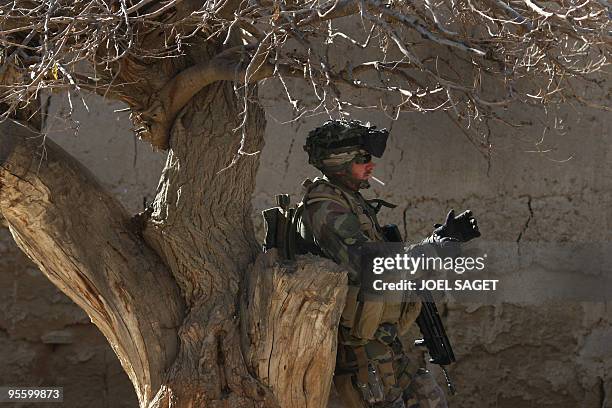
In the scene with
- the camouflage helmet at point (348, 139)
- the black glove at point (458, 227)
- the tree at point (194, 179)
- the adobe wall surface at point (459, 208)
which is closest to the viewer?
the tree at point (194, 179)

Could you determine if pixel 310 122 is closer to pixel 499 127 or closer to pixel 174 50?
pixel 499 127

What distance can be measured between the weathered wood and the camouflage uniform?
0.20 metres

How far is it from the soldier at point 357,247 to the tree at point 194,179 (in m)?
0.21

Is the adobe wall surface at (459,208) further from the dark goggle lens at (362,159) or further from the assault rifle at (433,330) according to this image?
the dark goggle lens at (362,159)

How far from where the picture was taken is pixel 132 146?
25.0 ft

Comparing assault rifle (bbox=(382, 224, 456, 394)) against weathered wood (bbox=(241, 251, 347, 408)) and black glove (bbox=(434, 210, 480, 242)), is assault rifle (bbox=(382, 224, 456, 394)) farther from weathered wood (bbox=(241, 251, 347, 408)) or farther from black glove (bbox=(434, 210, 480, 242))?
weathered wood (bbox=(241, 251, 347, 408))

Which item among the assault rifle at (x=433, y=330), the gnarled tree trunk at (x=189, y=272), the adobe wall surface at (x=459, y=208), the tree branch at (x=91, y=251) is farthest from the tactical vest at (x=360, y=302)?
the adobe wall surface at (x=459, y=208)

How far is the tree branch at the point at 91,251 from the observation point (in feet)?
16.6

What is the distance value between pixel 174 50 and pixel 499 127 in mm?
3067

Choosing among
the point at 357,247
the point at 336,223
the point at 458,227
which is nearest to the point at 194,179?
the point at 336,223

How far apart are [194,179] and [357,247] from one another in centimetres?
80

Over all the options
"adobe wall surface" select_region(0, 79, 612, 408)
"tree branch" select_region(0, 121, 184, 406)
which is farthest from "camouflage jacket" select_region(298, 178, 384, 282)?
"adobe wall surface" select_region(0, 79, 612, 408)

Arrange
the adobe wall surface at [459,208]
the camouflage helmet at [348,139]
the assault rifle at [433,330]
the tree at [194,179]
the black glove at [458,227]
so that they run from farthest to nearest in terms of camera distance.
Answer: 1. the adobe wall surface at [459,208]
2. the assault rifle at [433,330]
3. the camouflage helmet at [348,139]
4. the black glove at [458,227]
5. the tree at [194,179]

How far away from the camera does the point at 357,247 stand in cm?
502
